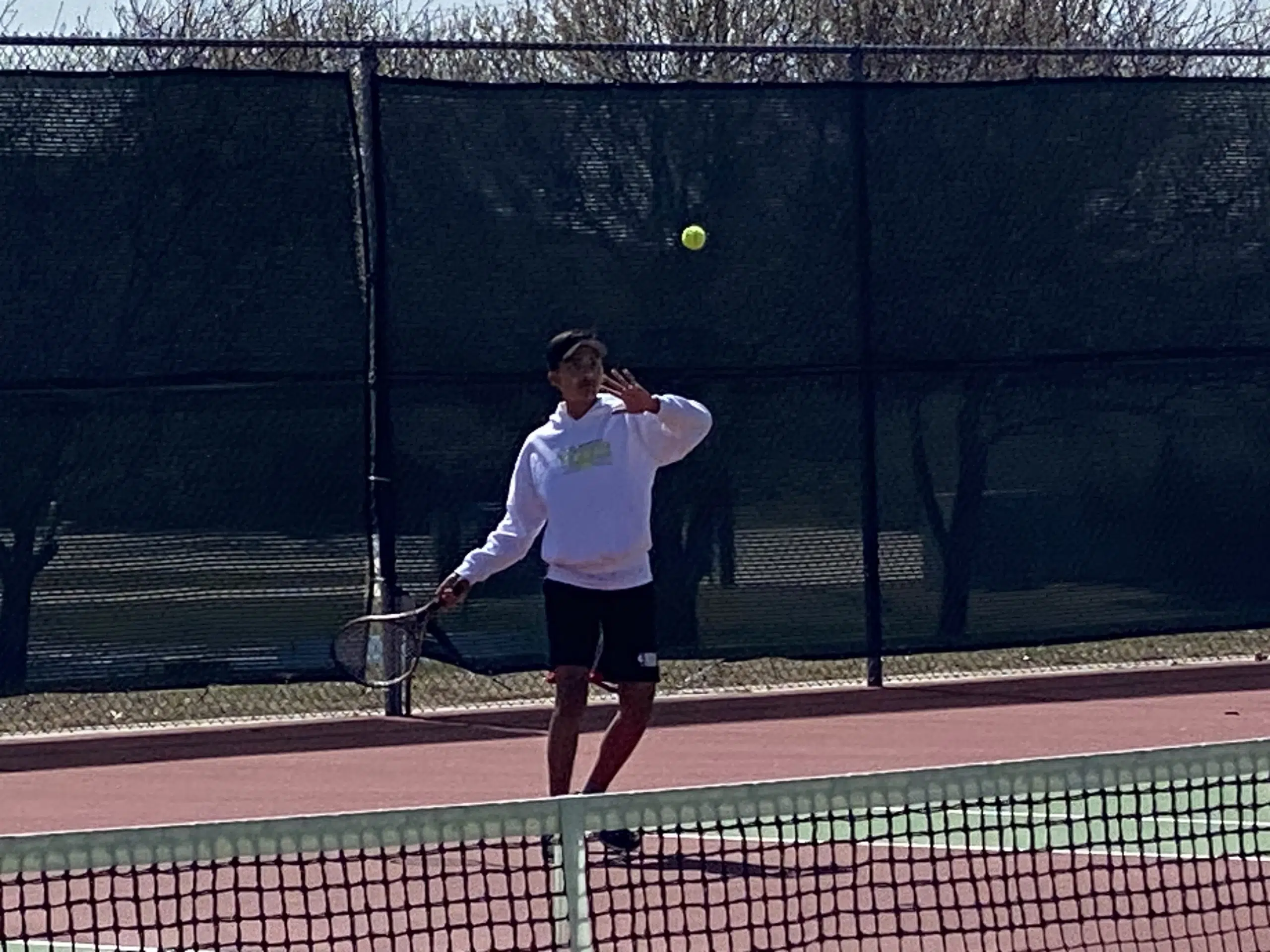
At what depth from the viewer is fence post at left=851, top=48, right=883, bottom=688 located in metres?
9.45

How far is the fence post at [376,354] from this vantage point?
8875 millimetres

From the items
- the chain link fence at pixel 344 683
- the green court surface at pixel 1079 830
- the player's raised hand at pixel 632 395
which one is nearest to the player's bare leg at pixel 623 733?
the green court surface at pixel 1079 830

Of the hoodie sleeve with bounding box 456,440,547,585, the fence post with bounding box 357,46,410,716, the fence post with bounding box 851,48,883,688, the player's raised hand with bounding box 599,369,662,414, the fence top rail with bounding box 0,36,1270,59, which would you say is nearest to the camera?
the player's raised hand with bounding box 599,369,662,414

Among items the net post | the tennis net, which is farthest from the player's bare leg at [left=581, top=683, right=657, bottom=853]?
the net post

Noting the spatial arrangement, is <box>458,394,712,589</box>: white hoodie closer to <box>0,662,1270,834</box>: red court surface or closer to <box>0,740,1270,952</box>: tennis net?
<box>0,740,1270,952</box>: tennis net

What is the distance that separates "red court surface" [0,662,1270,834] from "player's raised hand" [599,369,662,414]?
1.79m

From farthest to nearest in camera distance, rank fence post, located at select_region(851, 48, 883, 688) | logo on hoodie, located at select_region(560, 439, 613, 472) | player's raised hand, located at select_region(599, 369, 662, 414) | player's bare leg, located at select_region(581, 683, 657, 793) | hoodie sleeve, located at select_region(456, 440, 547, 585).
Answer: fence post, located at select_region(851, 48, 883, 688), hoodie sleeve, located at select_region(456, 440, 547, 585), logo on hoodie, located at select_region(560, 439, 613, 472), player's bare leg, located at select_region(581, 683, 657, 793), player's raised hand, located at select_region(599, 369, 662, 414)

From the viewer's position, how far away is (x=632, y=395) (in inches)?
228

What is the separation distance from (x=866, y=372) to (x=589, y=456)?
359cm

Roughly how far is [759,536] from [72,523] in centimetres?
265

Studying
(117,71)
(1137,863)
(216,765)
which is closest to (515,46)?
(117,71)

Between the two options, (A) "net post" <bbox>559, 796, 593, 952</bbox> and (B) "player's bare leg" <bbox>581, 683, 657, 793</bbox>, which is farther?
(B) "player's bare leg" <bbox>581, 683, 657, 793</bbox>

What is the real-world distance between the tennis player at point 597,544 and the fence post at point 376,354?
9.26 ft

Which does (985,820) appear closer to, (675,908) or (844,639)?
(675,908)
